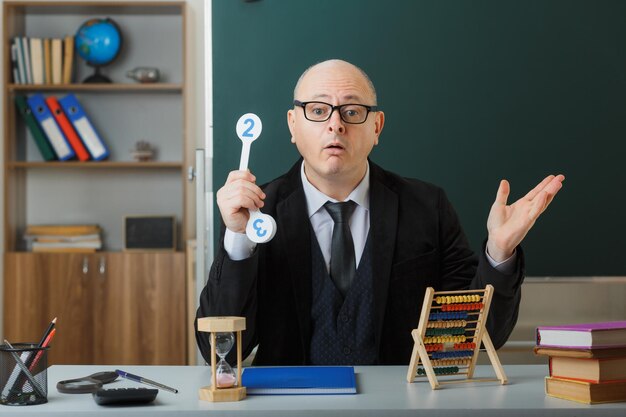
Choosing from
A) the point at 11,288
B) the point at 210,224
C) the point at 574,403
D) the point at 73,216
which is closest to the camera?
the point at 574,403

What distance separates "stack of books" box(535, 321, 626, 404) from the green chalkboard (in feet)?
4.52

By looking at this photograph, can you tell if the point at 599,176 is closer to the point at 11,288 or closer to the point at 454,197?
the point at 454,197

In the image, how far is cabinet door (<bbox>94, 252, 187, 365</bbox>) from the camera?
467cm

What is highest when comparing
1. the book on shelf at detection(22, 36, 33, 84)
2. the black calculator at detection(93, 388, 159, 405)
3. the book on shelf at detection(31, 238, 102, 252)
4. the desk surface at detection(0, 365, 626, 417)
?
the book on shelf at detection(22, 36, 33, 84)

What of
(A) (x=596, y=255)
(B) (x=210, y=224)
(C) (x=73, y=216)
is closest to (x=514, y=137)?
(A) (x=596, y=255)

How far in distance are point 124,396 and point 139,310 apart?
3385 millimetres

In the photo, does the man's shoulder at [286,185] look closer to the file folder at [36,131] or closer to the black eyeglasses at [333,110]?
the black eyeglasses at [333,110]

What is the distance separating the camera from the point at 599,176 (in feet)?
9.44

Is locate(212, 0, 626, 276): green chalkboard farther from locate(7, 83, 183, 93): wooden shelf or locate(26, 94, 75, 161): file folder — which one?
locate(26, 94, 75, 161): file folder

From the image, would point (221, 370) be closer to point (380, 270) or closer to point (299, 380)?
point (299, 380)

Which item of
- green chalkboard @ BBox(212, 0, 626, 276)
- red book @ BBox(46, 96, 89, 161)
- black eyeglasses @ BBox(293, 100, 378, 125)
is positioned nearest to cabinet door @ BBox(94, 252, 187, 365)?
red book @ BBox(46, 96, 89, 161)

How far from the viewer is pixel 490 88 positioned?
113 inches

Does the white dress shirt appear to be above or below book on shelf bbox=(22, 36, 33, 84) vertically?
below

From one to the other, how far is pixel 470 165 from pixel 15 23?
3160 millimetres
